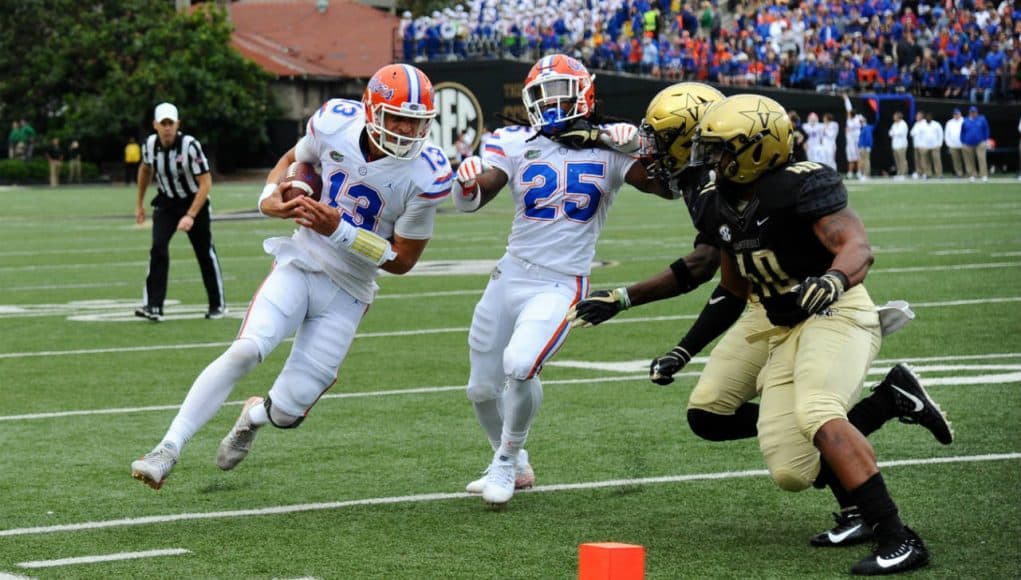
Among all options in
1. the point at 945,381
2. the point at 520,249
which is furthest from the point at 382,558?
the point at 945,381

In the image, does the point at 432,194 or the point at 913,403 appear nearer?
the point at 913,403

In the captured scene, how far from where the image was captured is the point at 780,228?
211 inches

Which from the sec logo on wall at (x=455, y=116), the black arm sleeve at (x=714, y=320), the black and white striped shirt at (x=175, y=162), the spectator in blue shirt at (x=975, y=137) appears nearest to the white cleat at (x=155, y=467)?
the black arm sleeve at (x=714, y=320)

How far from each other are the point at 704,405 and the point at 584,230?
112 centimetres

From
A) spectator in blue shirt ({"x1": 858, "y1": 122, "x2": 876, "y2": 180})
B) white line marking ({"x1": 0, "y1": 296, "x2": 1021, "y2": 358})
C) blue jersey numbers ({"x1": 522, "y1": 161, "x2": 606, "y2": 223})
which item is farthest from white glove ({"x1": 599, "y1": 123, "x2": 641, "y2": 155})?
spectator in blue shirt ({"x1": 858, "y1": 122, "x2": 876, "y2": 180})

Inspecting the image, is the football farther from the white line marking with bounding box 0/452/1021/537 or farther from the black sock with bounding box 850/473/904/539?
the black sock with bounding box 850/473/904/539

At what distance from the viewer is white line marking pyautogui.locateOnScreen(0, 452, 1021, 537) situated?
577 cm

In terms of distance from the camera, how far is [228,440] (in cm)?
642

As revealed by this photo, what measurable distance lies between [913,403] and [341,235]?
220 cm

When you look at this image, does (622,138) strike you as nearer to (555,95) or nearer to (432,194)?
(555,95)

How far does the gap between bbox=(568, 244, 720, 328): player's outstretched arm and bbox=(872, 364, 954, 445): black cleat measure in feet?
2.56

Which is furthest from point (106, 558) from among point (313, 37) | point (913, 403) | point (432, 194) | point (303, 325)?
point (313, 37)

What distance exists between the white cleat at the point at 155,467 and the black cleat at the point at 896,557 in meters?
2.39

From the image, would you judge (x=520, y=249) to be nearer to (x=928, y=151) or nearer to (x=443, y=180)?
(x=443, y=180)
